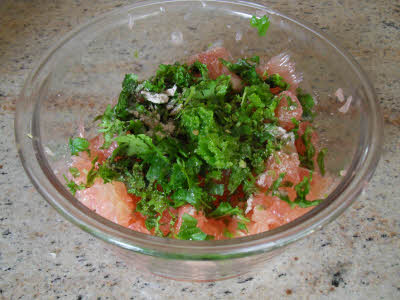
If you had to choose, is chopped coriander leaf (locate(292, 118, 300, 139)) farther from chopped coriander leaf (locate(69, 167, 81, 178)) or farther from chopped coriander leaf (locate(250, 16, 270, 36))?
chopped coriander leaf (locate(69, 167, 81, 178))

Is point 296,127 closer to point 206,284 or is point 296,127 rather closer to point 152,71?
point 206,284

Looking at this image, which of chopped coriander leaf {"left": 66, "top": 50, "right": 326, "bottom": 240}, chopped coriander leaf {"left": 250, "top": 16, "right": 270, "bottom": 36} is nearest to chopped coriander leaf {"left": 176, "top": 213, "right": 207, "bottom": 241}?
chopped coriander leaf {"left": 66, "top": 50, "right": 326, "bottom": 240}

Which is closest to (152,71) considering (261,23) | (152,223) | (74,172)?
(261,23)

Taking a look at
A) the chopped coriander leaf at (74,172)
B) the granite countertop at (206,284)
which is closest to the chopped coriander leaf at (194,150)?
the chopped coriander leaf at (74,172)

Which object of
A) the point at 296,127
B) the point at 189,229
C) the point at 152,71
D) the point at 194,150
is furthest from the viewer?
the point at 152,71

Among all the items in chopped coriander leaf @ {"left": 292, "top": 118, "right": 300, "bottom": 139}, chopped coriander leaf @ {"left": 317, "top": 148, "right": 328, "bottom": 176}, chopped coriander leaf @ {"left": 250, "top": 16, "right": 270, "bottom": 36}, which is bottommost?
chopped coriander leaf @ {"left": 317, "top": 148, "right": 328, "bottom": 176}

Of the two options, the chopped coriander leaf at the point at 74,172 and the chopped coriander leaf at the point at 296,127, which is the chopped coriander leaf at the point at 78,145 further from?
the chopped coriander leaf at the point at 296,127

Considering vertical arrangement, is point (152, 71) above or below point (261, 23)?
below
